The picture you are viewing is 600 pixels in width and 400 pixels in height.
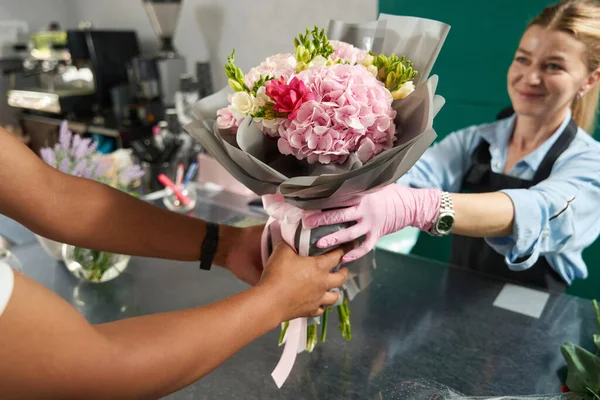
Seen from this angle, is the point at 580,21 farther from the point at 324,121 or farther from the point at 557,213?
the point at 324,121

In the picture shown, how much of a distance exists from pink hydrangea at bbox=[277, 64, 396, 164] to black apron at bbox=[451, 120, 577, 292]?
76cm

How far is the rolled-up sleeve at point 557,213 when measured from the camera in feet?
3.57

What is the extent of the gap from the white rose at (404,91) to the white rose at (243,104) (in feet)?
0.78

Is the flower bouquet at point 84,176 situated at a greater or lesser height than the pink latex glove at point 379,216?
lesser

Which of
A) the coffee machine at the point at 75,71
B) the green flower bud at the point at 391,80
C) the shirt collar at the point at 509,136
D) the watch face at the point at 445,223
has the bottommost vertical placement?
the coffee machine at the point at 75,71

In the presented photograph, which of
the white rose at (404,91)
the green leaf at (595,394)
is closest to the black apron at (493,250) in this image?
the green leaf at (595,394)

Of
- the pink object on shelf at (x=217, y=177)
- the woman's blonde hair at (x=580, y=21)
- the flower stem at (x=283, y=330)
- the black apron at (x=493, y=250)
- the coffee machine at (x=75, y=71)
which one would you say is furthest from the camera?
the coffee machine at (x=75, y=71)

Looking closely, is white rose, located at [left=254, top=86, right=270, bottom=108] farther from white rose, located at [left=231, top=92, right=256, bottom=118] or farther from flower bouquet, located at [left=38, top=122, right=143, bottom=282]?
flower bouquet, located at [left=38, top=122, right=143, bottom=282]

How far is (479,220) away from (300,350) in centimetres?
50

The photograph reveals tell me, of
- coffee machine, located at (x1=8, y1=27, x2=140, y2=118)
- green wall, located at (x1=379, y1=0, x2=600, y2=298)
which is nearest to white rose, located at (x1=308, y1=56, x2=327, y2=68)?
green wall, located at (x1=379, y1=0, x2=600, y2=298)

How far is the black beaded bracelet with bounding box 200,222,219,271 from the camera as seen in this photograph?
105 centimetres

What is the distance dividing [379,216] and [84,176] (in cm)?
76

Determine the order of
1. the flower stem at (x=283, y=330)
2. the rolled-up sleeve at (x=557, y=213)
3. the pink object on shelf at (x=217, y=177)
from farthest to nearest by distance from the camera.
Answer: the pink object on shelf at (x=217, y=177)
the rolled-up sleeve at (x=557, y=213)
the flower stem at (x=283, y=330)

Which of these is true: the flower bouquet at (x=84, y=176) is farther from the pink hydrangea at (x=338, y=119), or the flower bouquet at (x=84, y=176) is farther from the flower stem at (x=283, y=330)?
the pink hydrangea at (x=338, y=119)
